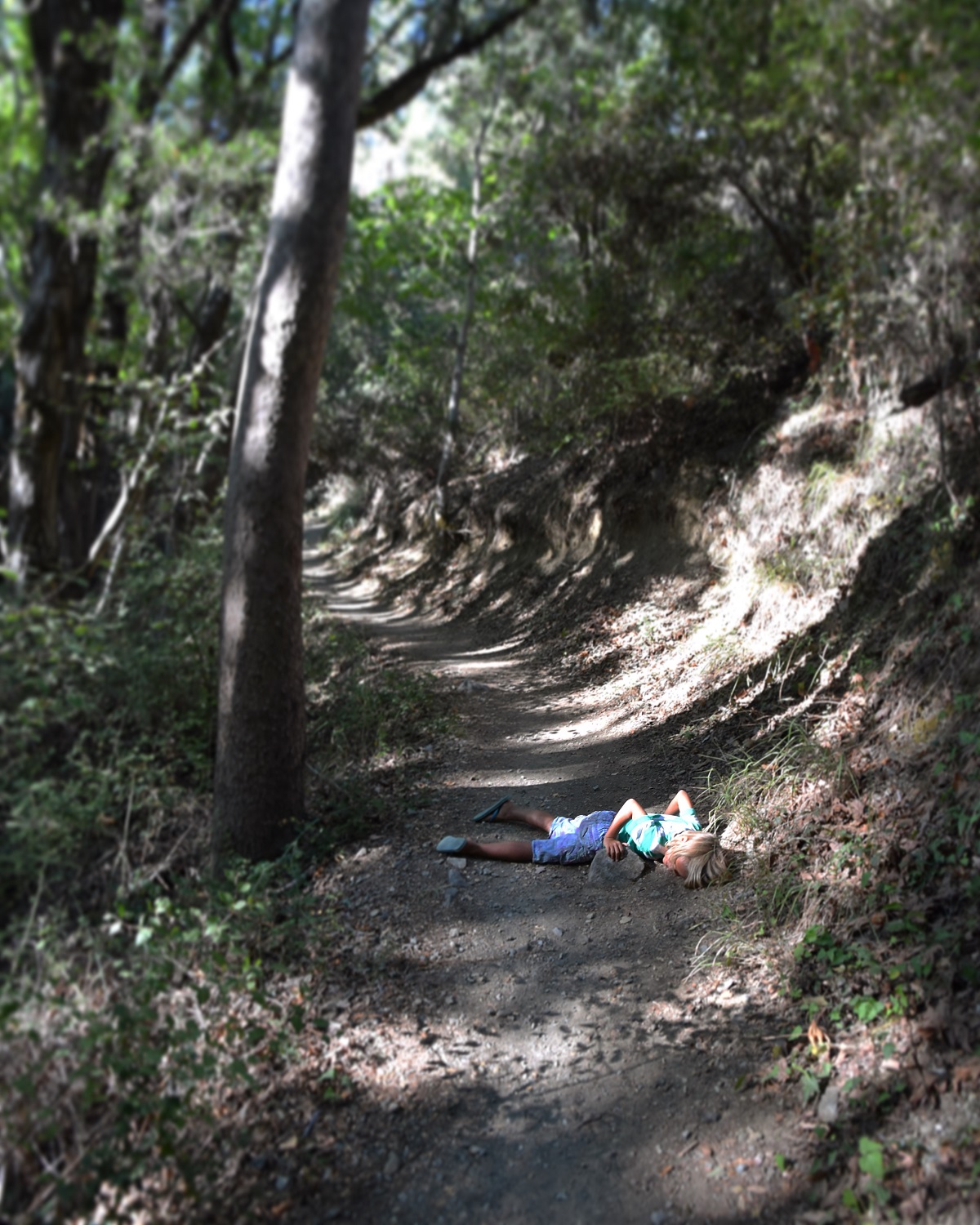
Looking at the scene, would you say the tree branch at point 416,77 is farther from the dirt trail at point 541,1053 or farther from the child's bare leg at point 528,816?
the dirt trail at point 541,1053

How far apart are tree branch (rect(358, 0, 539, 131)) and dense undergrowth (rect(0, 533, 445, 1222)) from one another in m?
5.19

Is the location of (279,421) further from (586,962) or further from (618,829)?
(586,962)

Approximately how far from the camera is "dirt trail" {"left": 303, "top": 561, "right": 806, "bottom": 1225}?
296cm

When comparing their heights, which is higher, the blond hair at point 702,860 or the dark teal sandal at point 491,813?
the blond hair at point 702,860

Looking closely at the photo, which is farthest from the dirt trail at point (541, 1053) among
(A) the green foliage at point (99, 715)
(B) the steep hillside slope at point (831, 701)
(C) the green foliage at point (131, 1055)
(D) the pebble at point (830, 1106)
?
(A) the green foliage at point (99, 715)

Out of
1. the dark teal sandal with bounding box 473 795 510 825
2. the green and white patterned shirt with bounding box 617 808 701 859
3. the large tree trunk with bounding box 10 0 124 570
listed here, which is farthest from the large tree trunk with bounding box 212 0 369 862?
the large tree trunk with bounding box 10 0 124 570

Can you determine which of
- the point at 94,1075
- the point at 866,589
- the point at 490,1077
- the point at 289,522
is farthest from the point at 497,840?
the point at 866,589

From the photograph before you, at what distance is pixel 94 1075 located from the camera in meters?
2.69

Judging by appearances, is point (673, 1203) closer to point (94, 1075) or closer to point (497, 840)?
point (94, 1075)

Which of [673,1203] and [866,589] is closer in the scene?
[673,1203]

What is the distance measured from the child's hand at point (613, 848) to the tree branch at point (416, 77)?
696cm

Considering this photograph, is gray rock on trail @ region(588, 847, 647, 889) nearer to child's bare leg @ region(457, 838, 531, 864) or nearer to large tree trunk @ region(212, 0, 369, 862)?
child's bare leg @ region(457, 838, 531, 864)

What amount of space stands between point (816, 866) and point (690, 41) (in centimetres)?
948

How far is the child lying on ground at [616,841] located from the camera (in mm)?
4699
